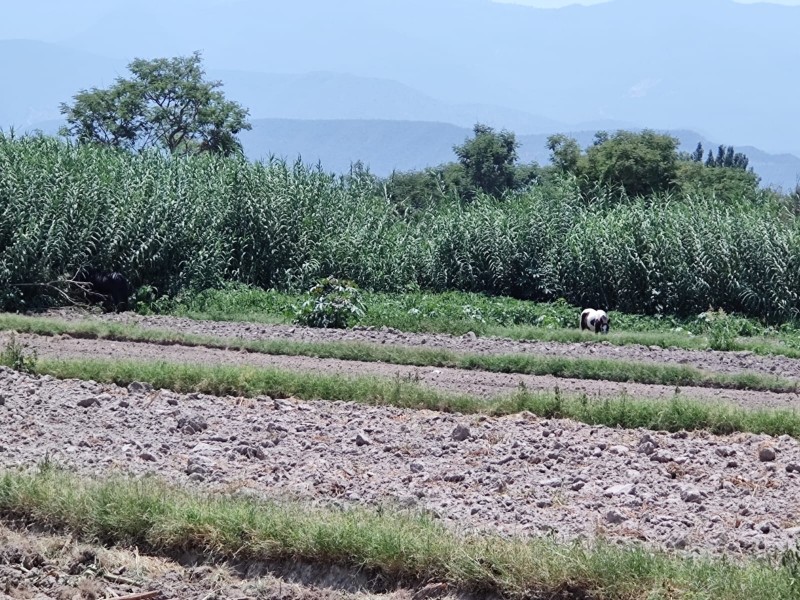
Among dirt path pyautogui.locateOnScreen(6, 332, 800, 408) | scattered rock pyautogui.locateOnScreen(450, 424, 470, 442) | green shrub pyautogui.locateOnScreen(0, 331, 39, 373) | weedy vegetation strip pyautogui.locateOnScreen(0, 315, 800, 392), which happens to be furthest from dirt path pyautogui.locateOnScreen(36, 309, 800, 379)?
scattered rock pyautogui.locateOnScreen(450, 424, 470, 442)

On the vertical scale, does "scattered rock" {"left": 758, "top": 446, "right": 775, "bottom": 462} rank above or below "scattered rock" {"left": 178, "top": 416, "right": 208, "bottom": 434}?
above

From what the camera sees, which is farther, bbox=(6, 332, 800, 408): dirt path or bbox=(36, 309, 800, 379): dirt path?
bbox=(36, 309, 800, 379): dirt path

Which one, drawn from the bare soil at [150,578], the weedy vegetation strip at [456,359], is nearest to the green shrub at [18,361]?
the weedy vegetation strip at [456,359]

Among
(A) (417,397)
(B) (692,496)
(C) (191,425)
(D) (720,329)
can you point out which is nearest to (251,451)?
(C) (191,425)

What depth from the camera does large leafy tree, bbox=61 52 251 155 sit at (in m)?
42.6

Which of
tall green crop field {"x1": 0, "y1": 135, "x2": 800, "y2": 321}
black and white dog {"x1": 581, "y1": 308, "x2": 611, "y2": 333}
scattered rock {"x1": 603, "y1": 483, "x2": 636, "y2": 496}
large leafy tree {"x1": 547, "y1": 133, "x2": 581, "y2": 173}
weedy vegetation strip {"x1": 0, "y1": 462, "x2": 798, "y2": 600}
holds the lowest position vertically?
weedy vegetation strip {"x1": 0, "y1": 462, "x2": 798, "y2": 600}

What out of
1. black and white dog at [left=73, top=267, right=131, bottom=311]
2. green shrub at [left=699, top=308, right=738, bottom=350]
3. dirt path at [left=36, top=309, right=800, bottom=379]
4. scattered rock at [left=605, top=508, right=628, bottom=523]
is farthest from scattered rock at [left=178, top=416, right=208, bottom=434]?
black and white dog at [left=73, top=267, right=131, bottom=311]

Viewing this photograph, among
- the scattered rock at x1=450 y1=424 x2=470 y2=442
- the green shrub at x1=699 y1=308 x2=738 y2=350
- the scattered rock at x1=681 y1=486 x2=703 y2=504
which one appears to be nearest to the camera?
the scattered rock at x1=681 y1=486 x2=703 y2=504

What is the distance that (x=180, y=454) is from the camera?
746 centimetres

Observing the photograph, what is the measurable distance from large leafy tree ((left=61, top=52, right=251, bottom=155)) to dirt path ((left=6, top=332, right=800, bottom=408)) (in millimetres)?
29225

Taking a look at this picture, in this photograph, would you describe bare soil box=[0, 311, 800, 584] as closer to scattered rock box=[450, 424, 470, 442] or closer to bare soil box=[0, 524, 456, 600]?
scattered rock box=[450, 424, 470, 442]

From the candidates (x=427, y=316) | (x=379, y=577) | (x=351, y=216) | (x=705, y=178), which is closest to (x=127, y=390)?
(x=379, y=577)

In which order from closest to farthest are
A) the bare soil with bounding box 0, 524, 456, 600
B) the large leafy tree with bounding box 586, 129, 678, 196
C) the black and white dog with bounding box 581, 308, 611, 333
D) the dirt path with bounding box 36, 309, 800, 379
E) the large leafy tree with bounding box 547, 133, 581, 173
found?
the bare soil with bounding box 0, 524, 456, 600, the dirt path with bounding box 36, 309, 800, 379, the black and white dog with bounding box 581, 308, 611, 333, the large leafy tree with bounding box 586, 129, 678, 196, the large leafy tree with bounding box 547, 133, 581, 173

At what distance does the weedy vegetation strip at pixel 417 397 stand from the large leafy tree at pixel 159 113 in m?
32.1
